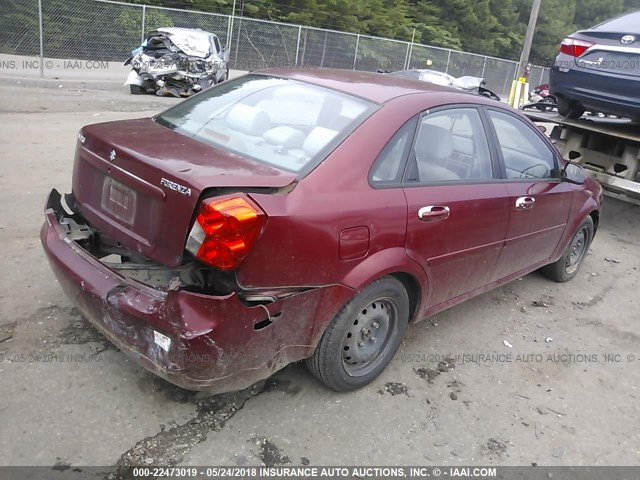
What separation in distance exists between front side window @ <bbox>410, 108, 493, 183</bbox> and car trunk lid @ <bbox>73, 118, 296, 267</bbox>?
937 millimetres

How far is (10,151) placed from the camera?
666cm

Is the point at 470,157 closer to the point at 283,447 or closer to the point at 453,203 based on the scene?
the point at 453,203

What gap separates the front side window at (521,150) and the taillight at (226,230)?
2083 millimetres

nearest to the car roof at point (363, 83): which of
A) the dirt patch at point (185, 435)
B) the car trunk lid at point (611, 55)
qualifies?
the dirt patch at point (185, 435)

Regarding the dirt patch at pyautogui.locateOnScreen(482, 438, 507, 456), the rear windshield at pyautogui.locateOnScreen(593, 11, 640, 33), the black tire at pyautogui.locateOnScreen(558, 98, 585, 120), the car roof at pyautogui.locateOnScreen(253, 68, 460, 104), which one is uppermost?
the rear windshield at pyautogui.locateOnScreen(593, 11, 640, 33)

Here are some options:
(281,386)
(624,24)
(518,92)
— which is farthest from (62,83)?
(518,92)

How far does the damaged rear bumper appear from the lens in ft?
7.80

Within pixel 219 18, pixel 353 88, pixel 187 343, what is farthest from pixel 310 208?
pixel 219 18

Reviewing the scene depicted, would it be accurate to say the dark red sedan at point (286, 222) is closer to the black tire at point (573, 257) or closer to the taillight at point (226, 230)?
the taillight at point (226, 230)

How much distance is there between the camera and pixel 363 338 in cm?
313

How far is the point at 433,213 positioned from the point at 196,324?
4.83 ft

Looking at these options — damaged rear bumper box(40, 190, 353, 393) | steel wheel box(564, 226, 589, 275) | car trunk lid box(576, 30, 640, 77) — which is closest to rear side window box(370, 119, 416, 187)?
damaged rear bumper box(40, 190, 353, 393)

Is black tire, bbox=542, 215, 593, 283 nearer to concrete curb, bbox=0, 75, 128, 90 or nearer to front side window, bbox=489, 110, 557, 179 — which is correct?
front side window, bbox=489, 110, 557, 179

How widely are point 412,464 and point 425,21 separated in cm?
3328
